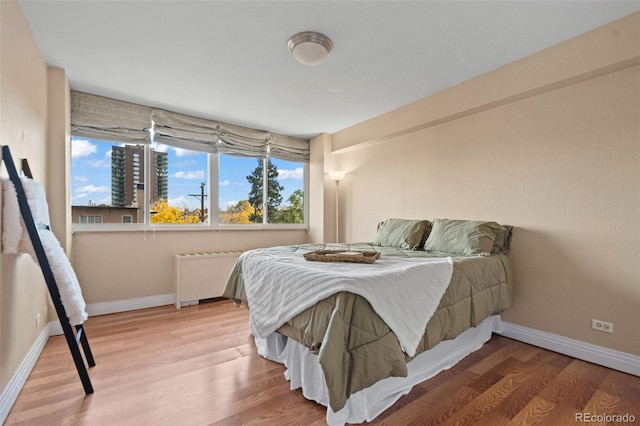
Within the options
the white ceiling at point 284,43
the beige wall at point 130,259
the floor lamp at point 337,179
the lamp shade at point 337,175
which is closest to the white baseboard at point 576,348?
the white ceiling at point 284,43

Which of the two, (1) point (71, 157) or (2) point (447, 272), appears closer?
(2) point (447, 272)

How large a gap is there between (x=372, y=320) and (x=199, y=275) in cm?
282

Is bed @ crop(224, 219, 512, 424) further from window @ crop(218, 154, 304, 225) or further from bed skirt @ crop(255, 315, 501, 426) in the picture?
window @ crop(218, 154, 304, 225)

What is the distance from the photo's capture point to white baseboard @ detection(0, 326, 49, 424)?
62.3 inches

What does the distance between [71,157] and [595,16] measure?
463 cm

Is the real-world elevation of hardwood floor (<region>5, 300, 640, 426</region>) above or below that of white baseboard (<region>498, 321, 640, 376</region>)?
below

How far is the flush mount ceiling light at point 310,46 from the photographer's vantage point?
2143 mm

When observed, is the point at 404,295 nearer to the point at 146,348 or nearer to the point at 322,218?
the point at 146,348

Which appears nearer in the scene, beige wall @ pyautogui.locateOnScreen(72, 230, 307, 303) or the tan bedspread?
the tan bedspread

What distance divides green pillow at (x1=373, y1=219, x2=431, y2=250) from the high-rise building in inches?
108

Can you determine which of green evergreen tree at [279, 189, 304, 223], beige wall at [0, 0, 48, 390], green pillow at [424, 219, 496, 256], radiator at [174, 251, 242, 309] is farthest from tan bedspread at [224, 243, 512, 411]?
green evergreen tree at [279, 189, 304, 223]

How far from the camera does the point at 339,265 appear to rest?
2041mm

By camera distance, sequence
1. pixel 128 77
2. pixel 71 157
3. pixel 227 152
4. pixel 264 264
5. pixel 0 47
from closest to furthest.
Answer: pixel 0 47 → pixel 264 264 → pixel 128 77 → pixel 71 157 → pixel 227 152

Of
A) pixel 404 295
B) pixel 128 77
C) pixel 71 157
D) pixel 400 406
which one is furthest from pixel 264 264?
pixel 71 157
